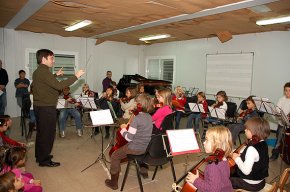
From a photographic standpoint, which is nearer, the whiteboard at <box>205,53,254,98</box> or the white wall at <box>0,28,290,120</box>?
the white wall at <box>0,28,290,120</box>

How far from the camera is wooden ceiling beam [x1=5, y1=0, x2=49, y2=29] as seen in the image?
4.72 metres

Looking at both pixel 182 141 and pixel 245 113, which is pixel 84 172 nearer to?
pixel 182 141

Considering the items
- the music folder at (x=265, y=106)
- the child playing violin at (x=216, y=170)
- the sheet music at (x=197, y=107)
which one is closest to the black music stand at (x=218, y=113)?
the sheet music at (x=197, y=107)

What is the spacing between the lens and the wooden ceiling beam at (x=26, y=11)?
4723 mm

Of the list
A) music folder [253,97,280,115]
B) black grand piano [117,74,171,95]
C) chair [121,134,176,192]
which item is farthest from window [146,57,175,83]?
chair [121,134,176,192]

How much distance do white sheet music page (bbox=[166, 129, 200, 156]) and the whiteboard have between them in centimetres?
564

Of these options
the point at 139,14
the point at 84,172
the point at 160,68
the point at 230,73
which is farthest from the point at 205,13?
the point at 160,68

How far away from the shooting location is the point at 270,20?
5.44 meters

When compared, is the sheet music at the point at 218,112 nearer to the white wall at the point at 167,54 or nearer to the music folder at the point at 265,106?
the music folder at the point at 265,106

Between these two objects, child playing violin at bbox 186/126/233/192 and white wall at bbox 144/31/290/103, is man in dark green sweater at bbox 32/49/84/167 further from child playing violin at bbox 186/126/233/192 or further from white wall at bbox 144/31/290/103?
white wall at bbox 144/31/290/103

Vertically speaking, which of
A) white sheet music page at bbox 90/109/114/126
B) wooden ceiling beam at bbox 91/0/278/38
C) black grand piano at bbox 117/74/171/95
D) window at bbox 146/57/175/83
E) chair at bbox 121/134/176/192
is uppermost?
wooden ceiling beam at bbox 91/0/278/38

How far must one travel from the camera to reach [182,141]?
265 cm

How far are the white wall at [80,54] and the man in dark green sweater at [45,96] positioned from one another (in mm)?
5256

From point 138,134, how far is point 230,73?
19.3 feet
